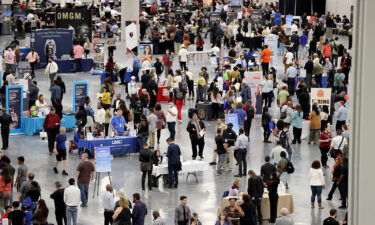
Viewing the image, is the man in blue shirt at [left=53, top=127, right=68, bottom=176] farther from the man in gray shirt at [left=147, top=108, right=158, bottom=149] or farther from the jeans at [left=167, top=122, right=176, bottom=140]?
the jeans at [left=167, top=122, right=176, bottom=140]

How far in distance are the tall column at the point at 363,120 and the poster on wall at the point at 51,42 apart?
28.0 metres

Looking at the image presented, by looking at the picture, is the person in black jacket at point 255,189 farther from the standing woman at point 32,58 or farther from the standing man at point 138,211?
the standing woman at point 32,58

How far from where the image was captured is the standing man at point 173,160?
63.9 feet

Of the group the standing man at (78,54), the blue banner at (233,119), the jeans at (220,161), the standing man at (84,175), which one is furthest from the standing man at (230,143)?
the standing man at (78,54)

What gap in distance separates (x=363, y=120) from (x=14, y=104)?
18.2 meters

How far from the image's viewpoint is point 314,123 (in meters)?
23.9

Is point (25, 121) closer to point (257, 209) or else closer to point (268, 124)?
point (268, 124)

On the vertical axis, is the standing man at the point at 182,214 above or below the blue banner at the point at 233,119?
below

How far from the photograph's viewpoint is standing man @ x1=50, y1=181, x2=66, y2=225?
55.0 feet

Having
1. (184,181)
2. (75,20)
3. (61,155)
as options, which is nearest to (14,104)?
(61,155)

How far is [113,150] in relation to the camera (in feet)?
73.4

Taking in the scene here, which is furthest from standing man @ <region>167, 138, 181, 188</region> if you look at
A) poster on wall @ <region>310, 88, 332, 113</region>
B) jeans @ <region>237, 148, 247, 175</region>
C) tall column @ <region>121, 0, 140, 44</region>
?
tall column @ <region>121, 0, 140, 44</region>

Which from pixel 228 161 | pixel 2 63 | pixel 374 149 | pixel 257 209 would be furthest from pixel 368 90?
pixel 2 63

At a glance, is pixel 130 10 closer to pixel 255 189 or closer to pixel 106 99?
pixel 106 99
